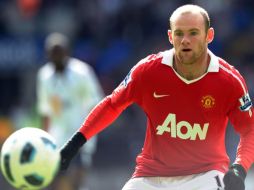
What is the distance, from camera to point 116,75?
17.2 metres

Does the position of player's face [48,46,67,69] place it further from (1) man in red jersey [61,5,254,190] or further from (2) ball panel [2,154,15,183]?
(2) ball panel [2,154,15,183]

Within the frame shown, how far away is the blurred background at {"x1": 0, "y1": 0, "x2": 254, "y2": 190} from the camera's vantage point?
56.5 feet

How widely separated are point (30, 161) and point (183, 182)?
115cm

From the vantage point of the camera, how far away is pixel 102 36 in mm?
17609

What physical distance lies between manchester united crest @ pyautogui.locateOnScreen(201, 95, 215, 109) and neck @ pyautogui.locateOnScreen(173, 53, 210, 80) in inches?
7.2

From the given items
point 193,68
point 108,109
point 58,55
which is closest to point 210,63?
point 193,68

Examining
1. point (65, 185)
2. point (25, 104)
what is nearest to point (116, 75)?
point (25, 104)

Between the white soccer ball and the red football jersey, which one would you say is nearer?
the white soccer ball

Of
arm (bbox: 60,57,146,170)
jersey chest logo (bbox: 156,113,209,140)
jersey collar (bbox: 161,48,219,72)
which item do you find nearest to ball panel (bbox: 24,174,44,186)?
arm (bbox: 60,57,146,170)

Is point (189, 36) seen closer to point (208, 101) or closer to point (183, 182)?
point (208, 101)

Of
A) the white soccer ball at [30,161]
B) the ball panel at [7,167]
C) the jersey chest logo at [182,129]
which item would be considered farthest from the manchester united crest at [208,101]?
the ball panel at [7,167]

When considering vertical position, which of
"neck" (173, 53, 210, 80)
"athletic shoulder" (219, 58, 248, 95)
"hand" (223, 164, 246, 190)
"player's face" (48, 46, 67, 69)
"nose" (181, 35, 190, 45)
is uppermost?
"player's face" (48, 46, 67, 69)

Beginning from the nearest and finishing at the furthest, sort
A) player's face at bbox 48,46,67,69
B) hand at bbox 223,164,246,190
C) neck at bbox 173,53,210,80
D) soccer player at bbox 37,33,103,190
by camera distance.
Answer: hand at bbox 223,164,246,190 < neck at bbox 173,53,210,80 < player's face at bbox 48,46,67,69 < soccer player at bbox 37,33,103,190

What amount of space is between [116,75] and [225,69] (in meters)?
10.5
